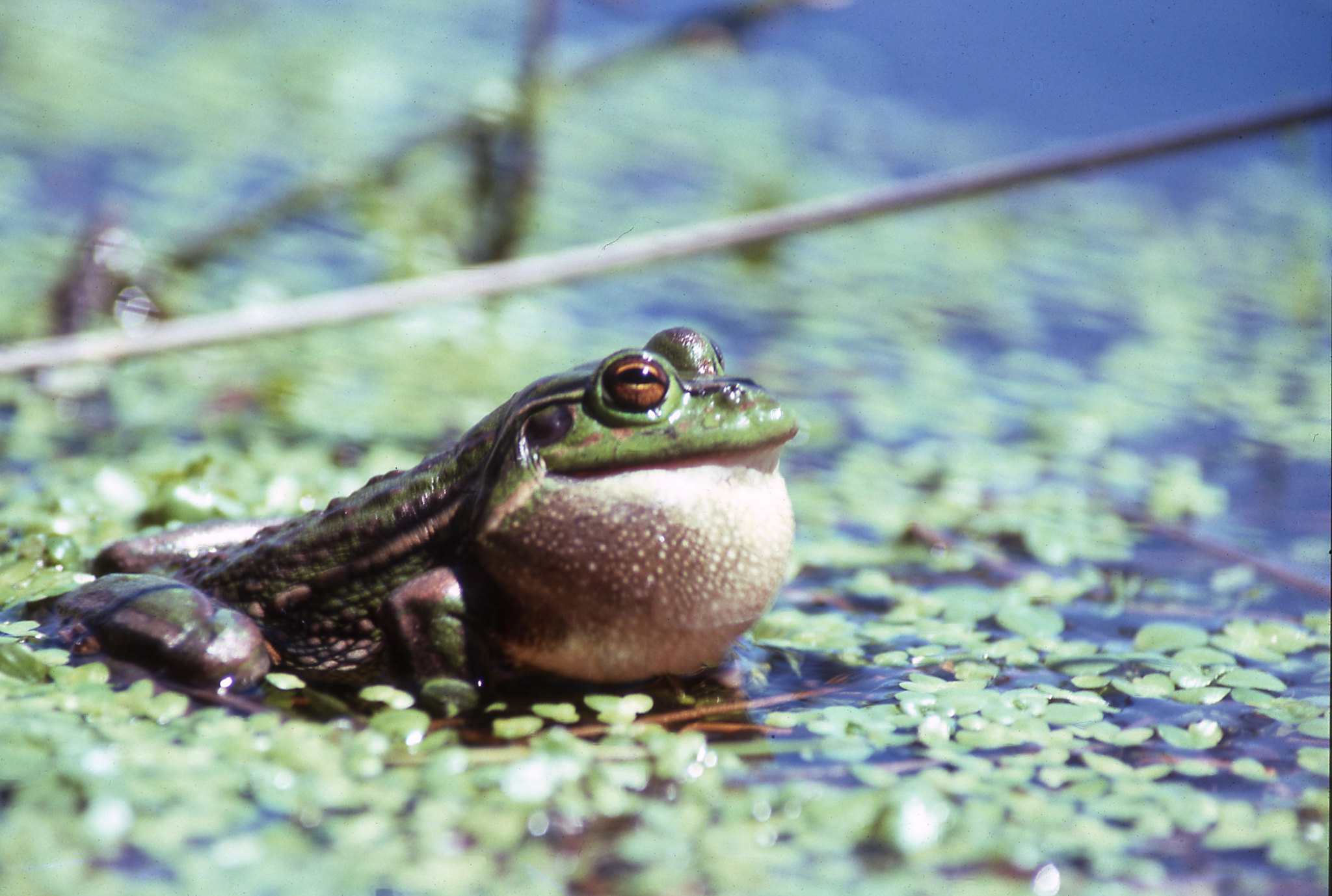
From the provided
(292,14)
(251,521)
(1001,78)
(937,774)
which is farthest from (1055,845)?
(292,14)

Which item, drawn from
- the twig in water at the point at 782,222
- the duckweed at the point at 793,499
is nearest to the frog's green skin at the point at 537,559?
the duckweed at the point at 793,499

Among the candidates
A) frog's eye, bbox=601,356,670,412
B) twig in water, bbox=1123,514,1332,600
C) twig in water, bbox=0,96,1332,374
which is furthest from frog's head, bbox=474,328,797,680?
twig in water, bbox=1123,514,1332,600

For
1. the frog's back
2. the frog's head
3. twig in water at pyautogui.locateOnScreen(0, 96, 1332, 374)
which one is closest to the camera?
the frog's head

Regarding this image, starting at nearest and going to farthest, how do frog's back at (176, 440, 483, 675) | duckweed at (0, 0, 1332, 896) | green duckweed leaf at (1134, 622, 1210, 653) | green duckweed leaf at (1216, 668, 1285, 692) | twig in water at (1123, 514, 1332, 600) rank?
duckweed at (0, 0, 1332, 896), frog's back at (176, 440, 483, 675), green duckweed leaf at (1216, 668, 1285, 692), green duckweed leaf at (1134, 622, 1210, 653), twig in water at (1123, 514, 1332, 600)

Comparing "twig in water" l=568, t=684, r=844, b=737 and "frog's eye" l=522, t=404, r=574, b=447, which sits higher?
"frog's eye" l=522, t=404, r=574, b=447

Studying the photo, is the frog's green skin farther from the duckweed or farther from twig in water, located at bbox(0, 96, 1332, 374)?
twig in water, located at bbox(0, 96, 1332, 374)

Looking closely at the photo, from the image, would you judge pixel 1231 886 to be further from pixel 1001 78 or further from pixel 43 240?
pixel 1001 78

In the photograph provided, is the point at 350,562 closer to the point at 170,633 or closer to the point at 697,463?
the point at 170,633
